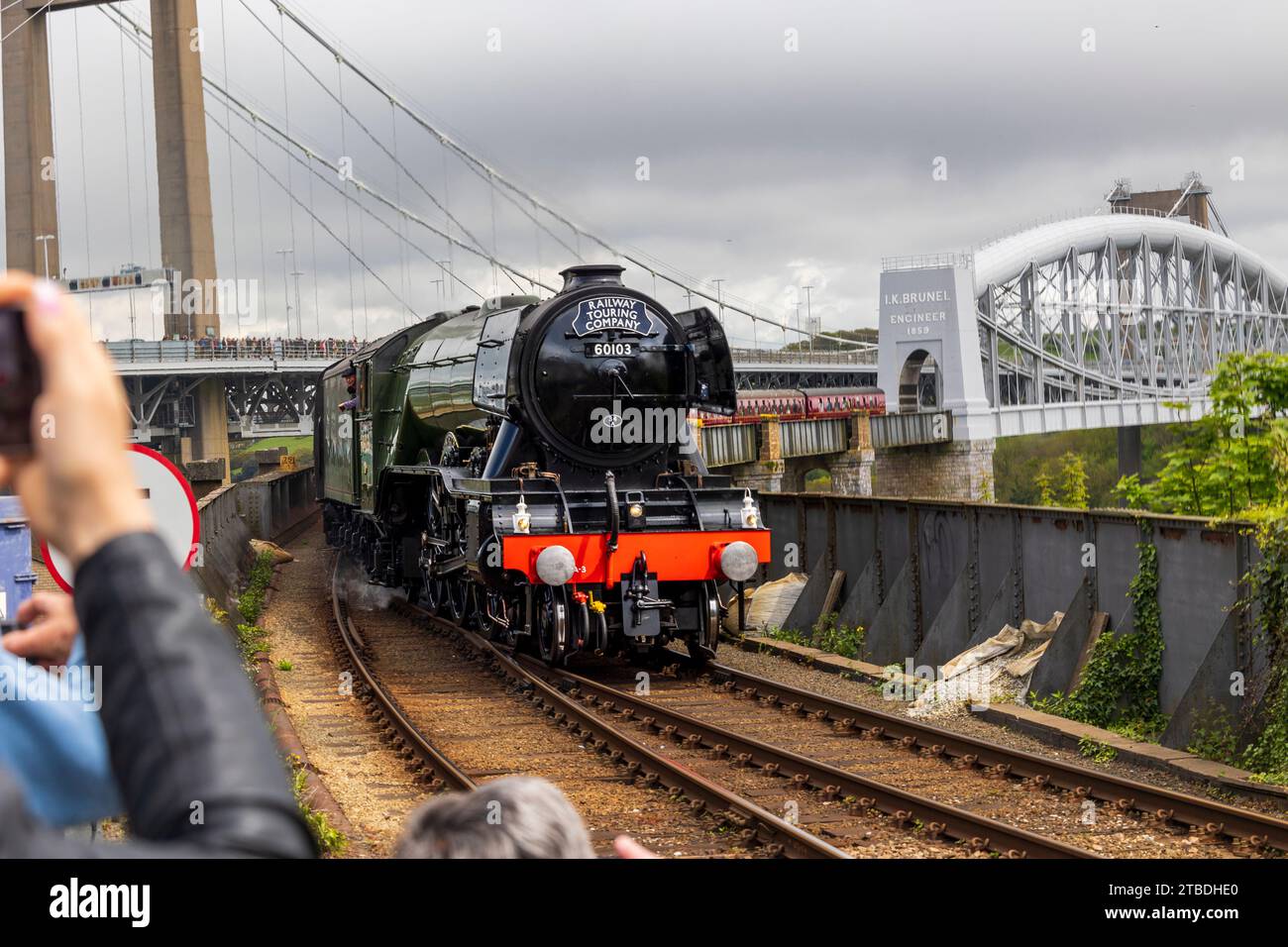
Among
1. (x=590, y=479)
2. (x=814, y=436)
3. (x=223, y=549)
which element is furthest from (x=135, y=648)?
(x=814, y=436)

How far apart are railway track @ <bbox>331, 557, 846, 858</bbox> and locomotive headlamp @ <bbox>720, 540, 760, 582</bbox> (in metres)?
2.19

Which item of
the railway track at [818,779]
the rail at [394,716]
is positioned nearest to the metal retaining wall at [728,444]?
the rail at [394,716]

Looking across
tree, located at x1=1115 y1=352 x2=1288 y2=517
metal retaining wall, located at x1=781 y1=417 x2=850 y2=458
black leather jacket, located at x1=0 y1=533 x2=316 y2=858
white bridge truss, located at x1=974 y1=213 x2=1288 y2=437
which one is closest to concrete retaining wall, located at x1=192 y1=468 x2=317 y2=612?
black leather jacket, located at x1=0 y1=533 x2=316 y2=858

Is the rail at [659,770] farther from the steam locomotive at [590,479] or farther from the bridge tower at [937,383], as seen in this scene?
the bridge tower at [937,383]

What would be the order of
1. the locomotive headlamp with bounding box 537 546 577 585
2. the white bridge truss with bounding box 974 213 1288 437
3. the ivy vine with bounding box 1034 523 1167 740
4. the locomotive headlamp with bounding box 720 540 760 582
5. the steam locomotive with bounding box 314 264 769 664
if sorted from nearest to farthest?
the ivy vine with bounding box 1034 523 1167 740
the locomotive headlamp with bounding box 537 546 577 585
the steam locomotive with bounding box 314 264 769 664
the locomotive headlamp with bounding box 720 540 760 582
the white bridge truss with bounding box 974 213 1288 437

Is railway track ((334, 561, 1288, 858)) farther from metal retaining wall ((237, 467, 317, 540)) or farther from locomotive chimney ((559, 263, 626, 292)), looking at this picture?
metal retaining wall ((237, 467, 317, 540))

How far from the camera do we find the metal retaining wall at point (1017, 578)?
34.1ft

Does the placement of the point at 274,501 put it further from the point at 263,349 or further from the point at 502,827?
the point at 502,827

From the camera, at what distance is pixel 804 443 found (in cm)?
4078

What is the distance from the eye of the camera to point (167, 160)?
4562 centimetres

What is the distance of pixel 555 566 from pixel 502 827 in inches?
433

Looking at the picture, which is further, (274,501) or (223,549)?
(274,501)

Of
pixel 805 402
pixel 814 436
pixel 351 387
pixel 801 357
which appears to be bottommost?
pixel 814 436

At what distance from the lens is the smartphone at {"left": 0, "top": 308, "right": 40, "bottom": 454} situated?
967 mm
